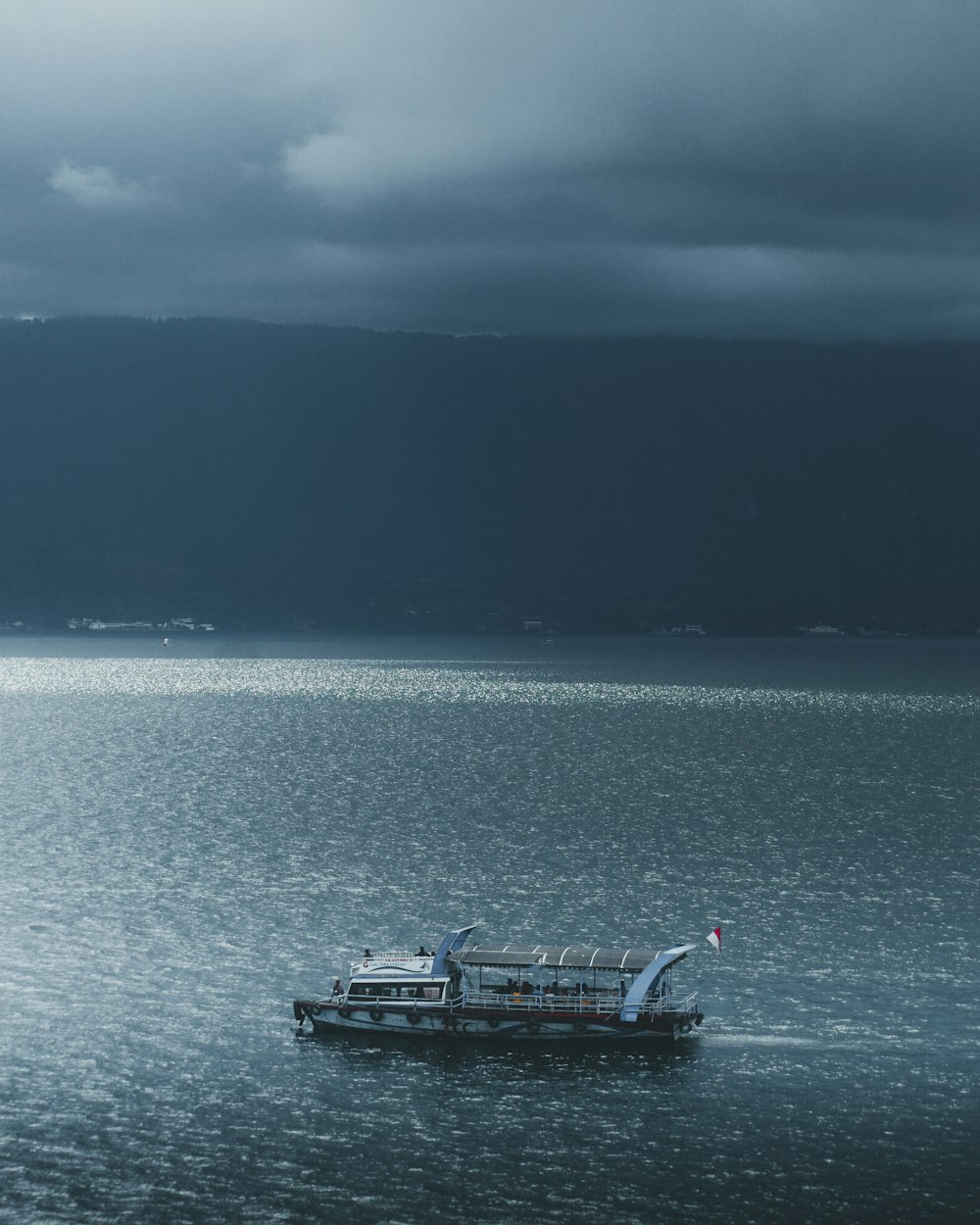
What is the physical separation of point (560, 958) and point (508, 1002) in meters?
4.55

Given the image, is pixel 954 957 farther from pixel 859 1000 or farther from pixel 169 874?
pixel 169 874

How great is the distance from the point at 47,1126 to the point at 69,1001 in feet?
72.7

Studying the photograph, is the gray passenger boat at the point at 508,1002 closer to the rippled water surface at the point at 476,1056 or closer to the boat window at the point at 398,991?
the boat window at the point at 398,991

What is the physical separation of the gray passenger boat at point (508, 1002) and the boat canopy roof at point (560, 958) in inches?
2.4

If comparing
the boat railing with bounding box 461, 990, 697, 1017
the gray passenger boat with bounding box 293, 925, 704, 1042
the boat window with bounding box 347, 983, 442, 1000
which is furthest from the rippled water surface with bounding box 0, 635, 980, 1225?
the boat window with bounding box 347, 983, 442, 1000

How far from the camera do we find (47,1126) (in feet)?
241

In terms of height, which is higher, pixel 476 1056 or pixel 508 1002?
pixel 508 1002

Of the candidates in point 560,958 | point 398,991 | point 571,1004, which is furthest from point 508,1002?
point 398,991

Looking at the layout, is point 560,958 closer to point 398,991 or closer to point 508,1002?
point 508,1002

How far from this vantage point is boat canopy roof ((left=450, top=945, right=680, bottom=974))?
3669 inches

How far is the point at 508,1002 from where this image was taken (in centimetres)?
9219

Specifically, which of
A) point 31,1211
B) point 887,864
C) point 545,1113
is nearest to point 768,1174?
point 545,1113

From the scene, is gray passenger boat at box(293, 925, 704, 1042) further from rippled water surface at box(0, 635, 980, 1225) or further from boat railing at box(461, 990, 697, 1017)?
rippled water surface at box(0, 635, 980, 1225)

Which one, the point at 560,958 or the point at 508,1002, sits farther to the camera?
the point at 560,958
